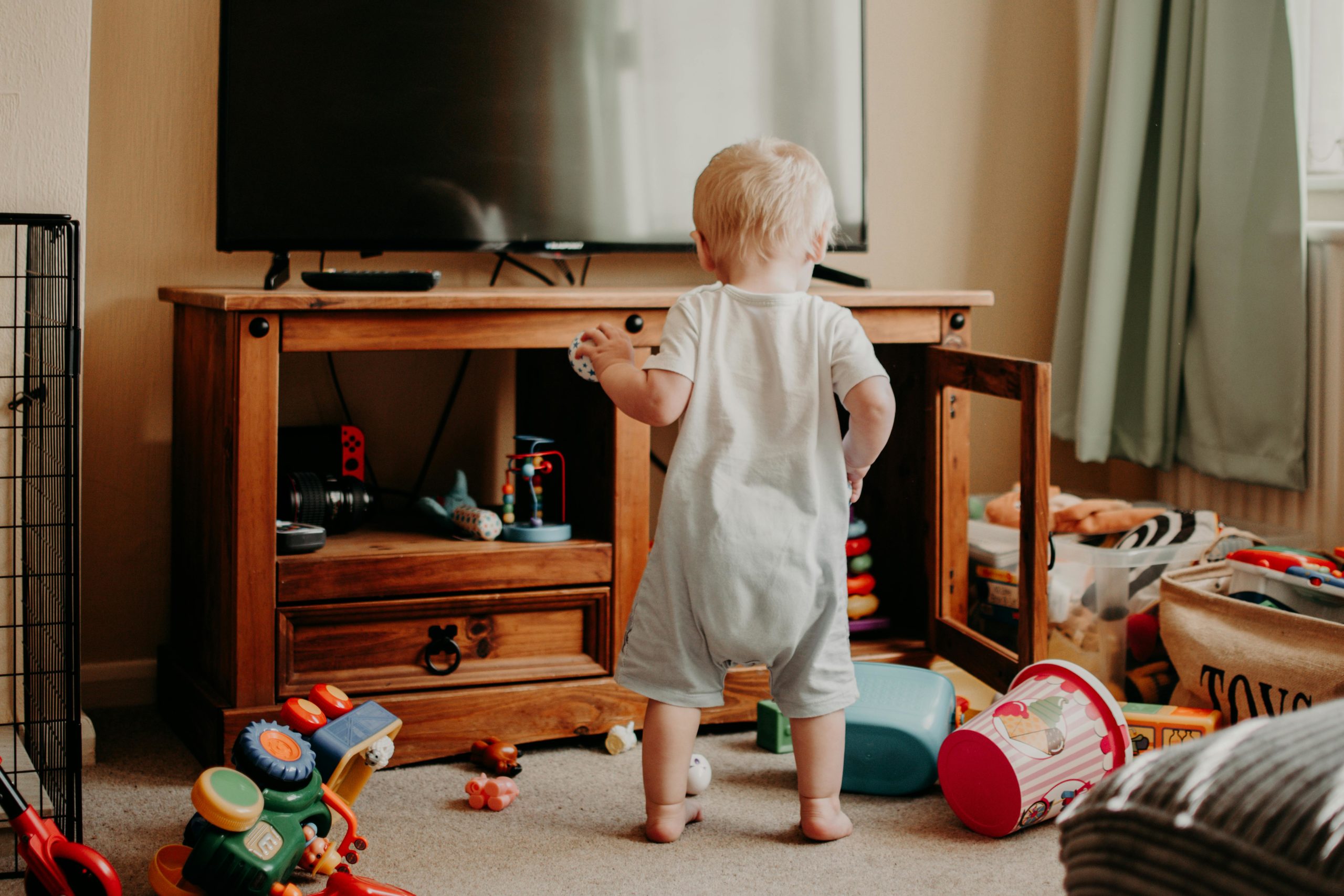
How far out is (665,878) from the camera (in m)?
1.35

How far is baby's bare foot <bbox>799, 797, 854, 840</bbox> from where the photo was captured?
1.44 meters

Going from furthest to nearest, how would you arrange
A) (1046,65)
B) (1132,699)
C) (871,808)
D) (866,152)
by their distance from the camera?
(1046,65) → (866,152) → (1132,699) → (871,808)

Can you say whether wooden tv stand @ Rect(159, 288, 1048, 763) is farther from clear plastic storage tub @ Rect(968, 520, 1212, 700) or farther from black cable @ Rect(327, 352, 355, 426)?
black cable @ Rect(327, 352, 355, 426)

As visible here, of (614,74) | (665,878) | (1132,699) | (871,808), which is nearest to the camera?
(665,878)

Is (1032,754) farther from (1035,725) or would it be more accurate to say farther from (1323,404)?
(1323,404)

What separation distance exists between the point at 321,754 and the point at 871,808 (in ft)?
2.24

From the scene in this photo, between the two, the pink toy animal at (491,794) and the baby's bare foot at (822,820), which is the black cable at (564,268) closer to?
the pink toy animal at (491,794)

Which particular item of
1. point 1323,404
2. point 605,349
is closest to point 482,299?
point 605,349

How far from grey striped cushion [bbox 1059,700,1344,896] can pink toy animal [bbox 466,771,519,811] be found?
103cm

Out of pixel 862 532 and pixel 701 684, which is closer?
pixel 701 684

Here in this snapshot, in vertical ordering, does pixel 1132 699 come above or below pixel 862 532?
below

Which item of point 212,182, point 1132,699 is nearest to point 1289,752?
point 1132,699

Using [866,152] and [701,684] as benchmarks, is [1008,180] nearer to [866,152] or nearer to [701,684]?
[866,152]

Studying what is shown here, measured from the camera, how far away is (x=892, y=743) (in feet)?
5.16
